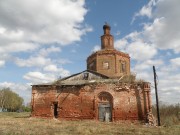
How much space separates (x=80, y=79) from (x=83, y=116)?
5.12m

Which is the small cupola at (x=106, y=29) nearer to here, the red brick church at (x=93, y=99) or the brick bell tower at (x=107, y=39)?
the brick bell tower at (x=107, y=39)

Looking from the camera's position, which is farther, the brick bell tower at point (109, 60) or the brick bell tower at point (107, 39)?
the brick bell tower at point (107, 39)

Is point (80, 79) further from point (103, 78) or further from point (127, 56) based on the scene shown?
point (127, 56)

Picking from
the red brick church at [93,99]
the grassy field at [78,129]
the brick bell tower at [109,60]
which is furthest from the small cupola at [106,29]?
the grassy field at [78,129]

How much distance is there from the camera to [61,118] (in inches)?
1009

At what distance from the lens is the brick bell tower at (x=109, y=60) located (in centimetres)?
3162

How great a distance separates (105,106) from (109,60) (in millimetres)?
8610

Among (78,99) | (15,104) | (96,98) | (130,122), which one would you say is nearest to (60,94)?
(78,99)

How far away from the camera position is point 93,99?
25.0m

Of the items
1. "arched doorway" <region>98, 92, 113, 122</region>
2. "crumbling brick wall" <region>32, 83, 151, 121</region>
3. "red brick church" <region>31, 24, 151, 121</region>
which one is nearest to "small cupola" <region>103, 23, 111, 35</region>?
"red brick church" <region>31, 24, 151, 121</region>

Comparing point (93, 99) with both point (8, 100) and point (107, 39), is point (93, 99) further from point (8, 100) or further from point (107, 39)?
point (8, 100)

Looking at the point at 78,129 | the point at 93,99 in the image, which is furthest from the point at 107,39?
the point at 78,129

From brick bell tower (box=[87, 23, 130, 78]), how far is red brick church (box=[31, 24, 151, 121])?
11.4 feet

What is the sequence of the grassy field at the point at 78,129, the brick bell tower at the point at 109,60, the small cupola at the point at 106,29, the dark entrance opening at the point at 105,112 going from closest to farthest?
the grassy field at the point at 78,129, the dark entrance opening at the point at 105,112, the brick bell tower at the point at 109,60, the small cupola at the point at 106,29
